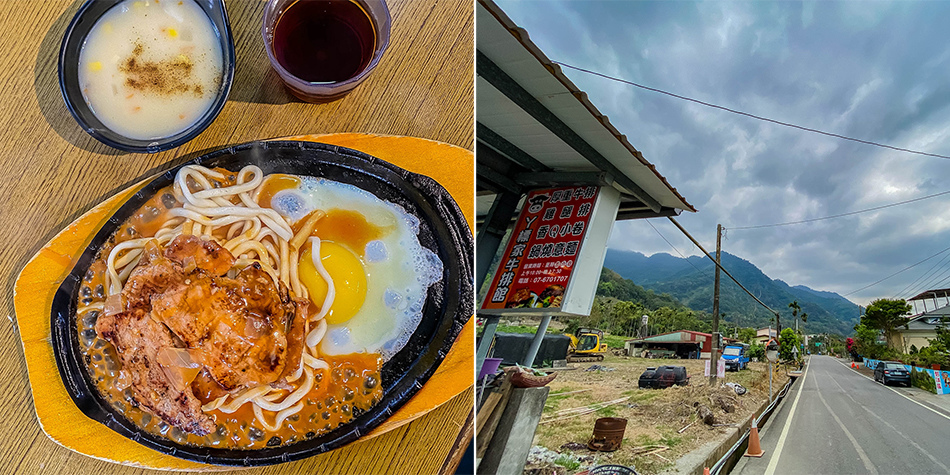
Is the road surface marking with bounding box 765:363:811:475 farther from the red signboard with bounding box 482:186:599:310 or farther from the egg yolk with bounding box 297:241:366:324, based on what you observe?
the egg yolk with bounding box 297:241:366:324

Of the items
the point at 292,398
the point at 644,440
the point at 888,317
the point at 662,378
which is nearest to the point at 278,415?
the point at 292,398

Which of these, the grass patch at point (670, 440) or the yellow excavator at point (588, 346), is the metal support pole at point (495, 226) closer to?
the grass patch at point (670, 440)

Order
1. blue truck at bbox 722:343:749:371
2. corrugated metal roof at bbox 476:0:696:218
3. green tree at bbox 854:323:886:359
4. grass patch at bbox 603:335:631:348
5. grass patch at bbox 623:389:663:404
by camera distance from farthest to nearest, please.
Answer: blue truck at bbox 722:343:749:371
grass patch at bbox 603:335:631:348
grass patch at bbox 623:389:663:404
green tree at bbox 854:323:886:359
corrugated metal roof at bbox 476:0:696:218

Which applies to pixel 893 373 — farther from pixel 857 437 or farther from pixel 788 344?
pixel 788 344

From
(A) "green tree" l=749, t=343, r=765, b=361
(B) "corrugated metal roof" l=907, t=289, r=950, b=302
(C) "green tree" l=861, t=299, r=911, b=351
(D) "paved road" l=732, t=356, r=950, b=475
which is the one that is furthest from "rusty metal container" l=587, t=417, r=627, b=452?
(A) "green tree" l=749, t=343, r=765, b=361

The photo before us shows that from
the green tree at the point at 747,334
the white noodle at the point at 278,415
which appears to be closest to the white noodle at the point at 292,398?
the white noodle at the point at 278,415

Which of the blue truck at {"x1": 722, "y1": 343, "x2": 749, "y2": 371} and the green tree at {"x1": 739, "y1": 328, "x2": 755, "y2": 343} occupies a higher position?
the green tree at {"x1": 739, "y1": 328, "x2": 755, "y2": 343}

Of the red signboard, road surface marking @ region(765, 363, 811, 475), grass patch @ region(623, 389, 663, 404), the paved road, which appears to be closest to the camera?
the red signboard
